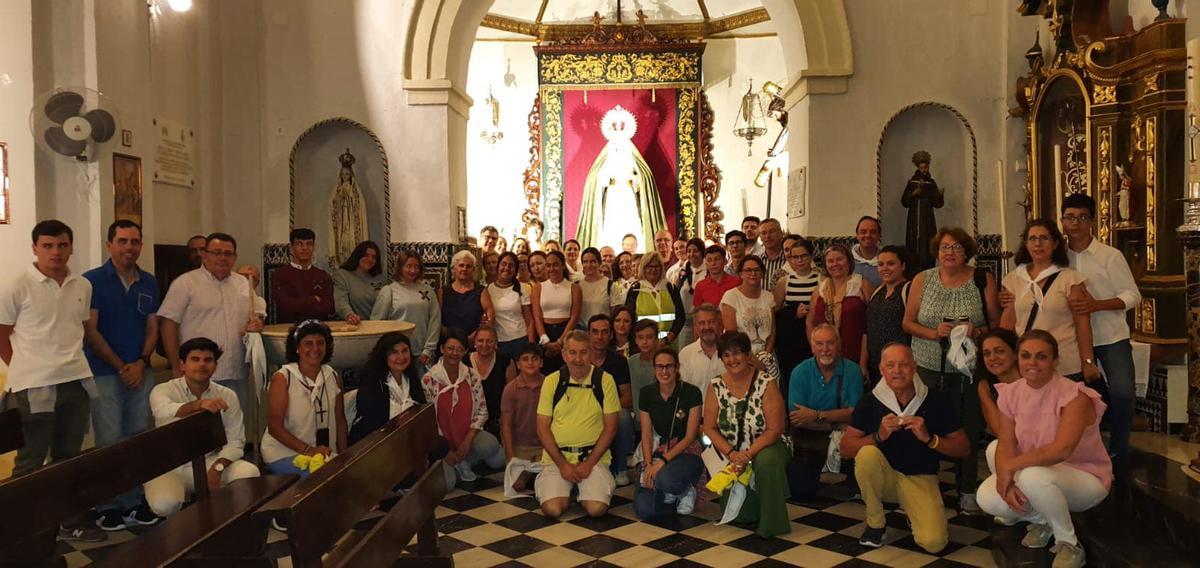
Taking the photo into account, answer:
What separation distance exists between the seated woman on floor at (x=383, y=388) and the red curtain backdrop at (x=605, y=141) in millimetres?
8443

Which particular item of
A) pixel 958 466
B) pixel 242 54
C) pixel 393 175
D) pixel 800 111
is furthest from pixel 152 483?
pixel 800 111

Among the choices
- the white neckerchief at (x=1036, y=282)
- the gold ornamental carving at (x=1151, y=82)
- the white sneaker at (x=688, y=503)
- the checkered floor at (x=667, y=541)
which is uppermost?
the gold ornamental carving at (x=1151, y=82)

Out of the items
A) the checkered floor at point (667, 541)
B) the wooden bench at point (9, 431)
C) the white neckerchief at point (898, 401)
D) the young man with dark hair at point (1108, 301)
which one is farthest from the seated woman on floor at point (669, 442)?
the wooden bench at point (9, 431)

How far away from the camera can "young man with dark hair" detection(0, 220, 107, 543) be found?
14.4 feet

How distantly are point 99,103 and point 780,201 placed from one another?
28.8 feet

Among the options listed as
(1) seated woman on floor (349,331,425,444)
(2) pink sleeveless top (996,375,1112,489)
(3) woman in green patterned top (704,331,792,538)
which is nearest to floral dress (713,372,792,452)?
(3) woman in green patterned top (704,331,792,538)

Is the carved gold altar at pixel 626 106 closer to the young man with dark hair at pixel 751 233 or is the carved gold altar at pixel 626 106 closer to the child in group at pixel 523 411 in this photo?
the young man with dark hair at pixel 751 233

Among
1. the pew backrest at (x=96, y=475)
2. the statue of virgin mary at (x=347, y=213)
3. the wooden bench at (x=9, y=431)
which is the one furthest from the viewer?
the statue of virgin mary at (x=347, y=213)

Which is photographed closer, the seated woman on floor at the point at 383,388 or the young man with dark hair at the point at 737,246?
the seated woman on floor at the point at 383,388

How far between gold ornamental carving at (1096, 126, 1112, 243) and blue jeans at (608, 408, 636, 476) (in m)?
3.39

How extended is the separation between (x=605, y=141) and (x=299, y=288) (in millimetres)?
8268

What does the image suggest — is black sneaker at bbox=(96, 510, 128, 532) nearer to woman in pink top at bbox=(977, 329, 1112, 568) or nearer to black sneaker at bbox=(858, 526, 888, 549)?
black sneaker at bbox=(858, 526, 888, 549)

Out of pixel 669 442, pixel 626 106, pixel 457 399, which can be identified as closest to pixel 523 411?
pixel 457 399

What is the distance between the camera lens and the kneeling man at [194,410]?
4398 mm
